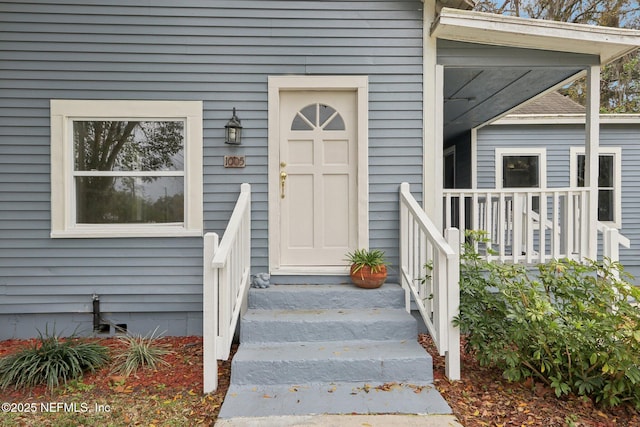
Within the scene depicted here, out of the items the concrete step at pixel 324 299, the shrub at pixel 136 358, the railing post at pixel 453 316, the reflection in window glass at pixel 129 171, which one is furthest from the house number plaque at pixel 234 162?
the railing post at pixel 453 316

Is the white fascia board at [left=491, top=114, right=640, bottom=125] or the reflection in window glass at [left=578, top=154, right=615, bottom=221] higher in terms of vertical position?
the white fascia board at [left=491, top=114, right=640, bottom=125]

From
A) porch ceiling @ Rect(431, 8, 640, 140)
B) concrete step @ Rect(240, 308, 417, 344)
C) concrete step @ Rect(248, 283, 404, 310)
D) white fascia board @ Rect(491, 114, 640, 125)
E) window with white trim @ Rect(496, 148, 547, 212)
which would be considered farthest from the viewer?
window with white trim @ Rect(496, 148, 547, 212)

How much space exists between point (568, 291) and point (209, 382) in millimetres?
2657

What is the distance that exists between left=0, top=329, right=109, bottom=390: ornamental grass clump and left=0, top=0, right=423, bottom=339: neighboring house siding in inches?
29.3

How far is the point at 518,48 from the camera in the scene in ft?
12.5

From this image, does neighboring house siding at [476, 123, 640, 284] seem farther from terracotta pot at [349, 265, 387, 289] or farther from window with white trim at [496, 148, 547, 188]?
terracotta pot at [349, 265, 387, 289]

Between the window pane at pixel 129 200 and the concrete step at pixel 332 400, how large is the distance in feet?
6.49

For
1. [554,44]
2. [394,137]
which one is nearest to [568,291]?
[394,137]

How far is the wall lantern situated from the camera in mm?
3738

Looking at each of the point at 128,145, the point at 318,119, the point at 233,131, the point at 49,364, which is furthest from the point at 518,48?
the point at 49,364

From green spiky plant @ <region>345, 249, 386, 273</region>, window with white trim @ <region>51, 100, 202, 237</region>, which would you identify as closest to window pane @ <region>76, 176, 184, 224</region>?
window with white trim @ <region>51, 100, 202, 237</region>

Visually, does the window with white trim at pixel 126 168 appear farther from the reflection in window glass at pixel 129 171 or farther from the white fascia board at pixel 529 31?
the white fascia board at pixel 529 31

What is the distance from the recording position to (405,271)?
12.0ft

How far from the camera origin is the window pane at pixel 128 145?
385cm
